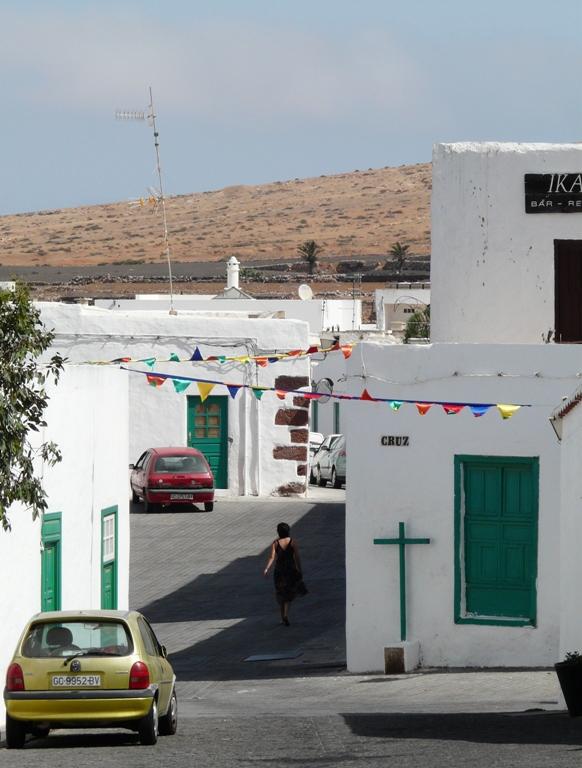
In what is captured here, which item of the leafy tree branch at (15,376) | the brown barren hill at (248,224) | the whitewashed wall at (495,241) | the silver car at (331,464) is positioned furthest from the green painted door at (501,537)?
the brown barren hill at (248,224)

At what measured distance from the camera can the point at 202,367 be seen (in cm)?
3569

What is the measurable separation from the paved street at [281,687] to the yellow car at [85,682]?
29 cm

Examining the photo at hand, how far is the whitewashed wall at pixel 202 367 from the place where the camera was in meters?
35.0

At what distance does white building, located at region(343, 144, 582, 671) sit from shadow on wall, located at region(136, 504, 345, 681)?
1539 mm

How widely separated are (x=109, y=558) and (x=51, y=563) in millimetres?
2651

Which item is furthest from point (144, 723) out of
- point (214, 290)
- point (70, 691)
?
point (214, 290)

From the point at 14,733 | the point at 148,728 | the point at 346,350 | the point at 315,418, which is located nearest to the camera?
the point at 148,728

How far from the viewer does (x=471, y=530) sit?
20.5 metres

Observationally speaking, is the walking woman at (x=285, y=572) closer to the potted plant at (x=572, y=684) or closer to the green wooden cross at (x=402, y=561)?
the green wooden cross at (x=402, y=561)

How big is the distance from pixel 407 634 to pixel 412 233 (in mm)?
105469

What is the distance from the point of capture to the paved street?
522 inches

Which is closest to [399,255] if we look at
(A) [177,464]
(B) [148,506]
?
(B) [148,506]

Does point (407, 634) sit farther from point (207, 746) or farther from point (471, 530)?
point (207, 746)

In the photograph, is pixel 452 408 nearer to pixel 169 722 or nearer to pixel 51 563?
pixel 51 563
